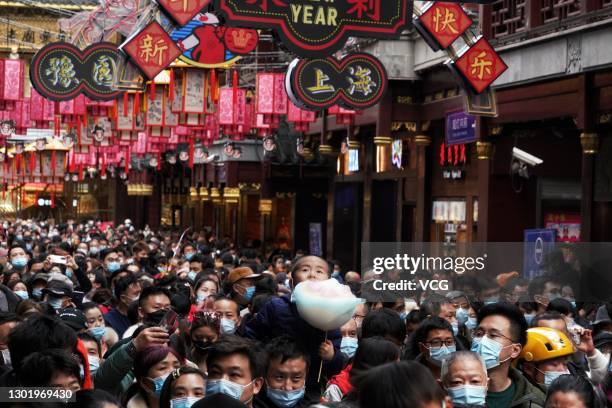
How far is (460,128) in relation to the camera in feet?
75.2

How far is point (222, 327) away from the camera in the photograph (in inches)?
378

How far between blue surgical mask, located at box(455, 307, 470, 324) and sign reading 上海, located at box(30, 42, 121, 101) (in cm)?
754

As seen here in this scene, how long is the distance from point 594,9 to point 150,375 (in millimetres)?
12447

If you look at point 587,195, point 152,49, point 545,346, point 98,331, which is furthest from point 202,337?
point 587,195

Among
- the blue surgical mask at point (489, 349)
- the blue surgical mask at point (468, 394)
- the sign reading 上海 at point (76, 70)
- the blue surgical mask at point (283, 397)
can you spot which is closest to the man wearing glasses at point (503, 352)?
the blue surgical mask at point (489, 349)

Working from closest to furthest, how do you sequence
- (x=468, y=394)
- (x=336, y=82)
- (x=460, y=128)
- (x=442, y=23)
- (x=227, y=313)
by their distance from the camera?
(x=468, y=394), (x=227, y=313), (x=442, y=23), (x=336, y=82), (x=460, y=128)

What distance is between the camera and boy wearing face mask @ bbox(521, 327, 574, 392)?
24.8 feet

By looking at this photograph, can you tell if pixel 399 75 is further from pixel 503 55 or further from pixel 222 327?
pixel 222 327

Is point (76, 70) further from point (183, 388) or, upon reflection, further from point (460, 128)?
point (183, 388)

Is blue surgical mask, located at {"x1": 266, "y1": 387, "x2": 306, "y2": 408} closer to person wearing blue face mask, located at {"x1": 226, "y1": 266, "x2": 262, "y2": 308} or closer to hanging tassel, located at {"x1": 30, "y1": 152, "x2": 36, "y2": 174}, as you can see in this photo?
person wearing blue face mask, located at {"x1": 226, "y1": 266, "x2": 262, "y2": 308}

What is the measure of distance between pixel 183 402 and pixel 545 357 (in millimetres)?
2564

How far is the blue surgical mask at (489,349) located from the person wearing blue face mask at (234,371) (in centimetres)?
150

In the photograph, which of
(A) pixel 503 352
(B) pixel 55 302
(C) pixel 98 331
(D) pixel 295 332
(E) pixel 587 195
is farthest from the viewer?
(E) pixel 587 195

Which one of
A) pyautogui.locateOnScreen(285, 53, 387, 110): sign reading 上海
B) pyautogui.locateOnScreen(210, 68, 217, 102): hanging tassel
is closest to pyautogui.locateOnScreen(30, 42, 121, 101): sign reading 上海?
pyautogui.locateOnScreen(285, 53, 387, 110): sign reading 上海
